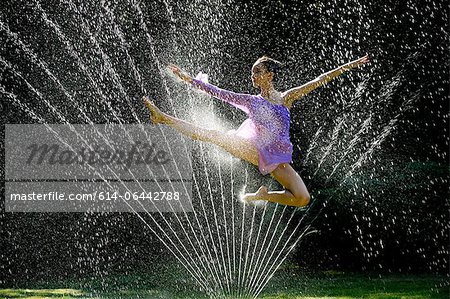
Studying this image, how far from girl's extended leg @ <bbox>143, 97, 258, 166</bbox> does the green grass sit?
3049mm

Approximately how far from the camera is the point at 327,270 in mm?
9578

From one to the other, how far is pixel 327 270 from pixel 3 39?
24.3 feet

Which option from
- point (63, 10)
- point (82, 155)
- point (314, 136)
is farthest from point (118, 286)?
point (63, 10)

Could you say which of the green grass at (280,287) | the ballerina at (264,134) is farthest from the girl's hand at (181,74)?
the green grass at (280,287)

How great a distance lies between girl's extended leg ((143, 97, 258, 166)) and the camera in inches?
198

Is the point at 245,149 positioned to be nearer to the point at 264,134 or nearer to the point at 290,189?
the point at 264,134

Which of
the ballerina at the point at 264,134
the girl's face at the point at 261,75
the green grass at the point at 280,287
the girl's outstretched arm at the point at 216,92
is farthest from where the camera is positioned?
the green grass at the point at 280,287

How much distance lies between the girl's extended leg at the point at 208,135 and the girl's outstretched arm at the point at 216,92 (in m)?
0.29

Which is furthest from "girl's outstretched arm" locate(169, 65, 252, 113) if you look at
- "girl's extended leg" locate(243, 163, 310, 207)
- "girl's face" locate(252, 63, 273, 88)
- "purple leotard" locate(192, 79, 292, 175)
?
"girl's extended leg" locate(243, 163, 310, 207)

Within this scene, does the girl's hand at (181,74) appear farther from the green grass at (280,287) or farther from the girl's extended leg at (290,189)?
the green grass at (280,287)

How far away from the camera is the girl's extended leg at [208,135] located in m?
5.02

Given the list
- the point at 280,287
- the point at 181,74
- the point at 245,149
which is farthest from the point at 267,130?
the point at 280,287

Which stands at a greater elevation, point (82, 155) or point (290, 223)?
point (82, 155)

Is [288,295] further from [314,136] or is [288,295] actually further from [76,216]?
[76,216]
